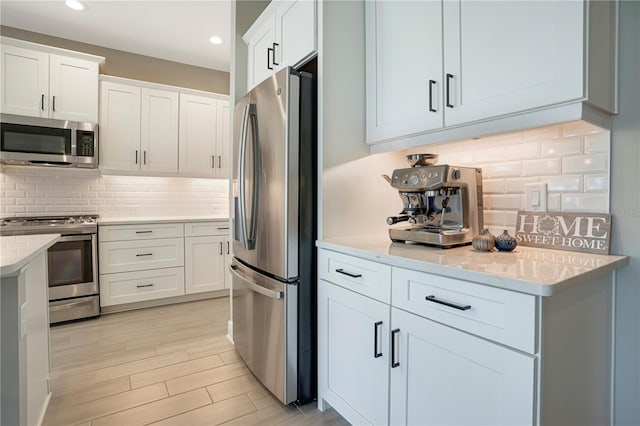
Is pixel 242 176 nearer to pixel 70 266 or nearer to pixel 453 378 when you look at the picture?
pixel 453 378

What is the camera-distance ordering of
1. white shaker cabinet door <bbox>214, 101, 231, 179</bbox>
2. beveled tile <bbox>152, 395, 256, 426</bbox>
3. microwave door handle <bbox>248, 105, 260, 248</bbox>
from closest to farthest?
beveled tile <bbox>152, 395, 256, 426</bbox>
microwave door handle <bbox>248, 105, 260, 248</bbox>
white shaker cabinet door <bbox>214, 101, 231, 179</bbox>

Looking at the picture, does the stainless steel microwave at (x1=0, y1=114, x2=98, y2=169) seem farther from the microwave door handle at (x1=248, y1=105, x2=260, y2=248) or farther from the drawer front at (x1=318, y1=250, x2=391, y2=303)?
the drawer front at (x1=318, y1=250, x2=391, y2=303)

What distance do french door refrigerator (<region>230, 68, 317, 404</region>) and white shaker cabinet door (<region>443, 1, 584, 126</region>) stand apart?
29.1 inches

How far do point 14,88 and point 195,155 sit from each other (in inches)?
65.0

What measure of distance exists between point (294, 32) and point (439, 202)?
129 centimetres

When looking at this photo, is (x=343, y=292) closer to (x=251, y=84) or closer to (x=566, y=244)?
(x=566, y=244)

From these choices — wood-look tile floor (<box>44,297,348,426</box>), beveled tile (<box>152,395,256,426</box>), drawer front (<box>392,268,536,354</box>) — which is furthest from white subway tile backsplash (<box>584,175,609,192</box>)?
beveled tile (<box>152,395,256,426</box>)

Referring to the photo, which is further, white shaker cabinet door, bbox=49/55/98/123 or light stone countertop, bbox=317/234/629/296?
white shaker cabinet door, bbox=49/55/98/123

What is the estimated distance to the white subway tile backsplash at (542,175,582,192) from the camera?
1.34 m

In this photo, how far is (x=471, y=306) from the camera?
3.34ft

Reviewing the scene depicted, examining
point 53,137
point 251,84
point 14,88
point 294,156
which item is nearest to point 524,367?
point 294,156

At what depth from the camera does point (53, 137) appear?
3.10 m

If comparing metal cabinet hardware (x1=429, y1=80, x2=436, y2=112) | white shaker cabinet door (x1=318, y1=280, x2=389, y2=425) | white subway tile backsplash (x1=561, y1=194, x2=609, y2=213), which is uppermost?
metal cabinet hardware (x1=429, y1=80, x2=436, y2=112)

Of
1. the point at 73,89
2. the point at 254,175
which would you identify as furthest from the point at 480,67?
the point at 73,89
